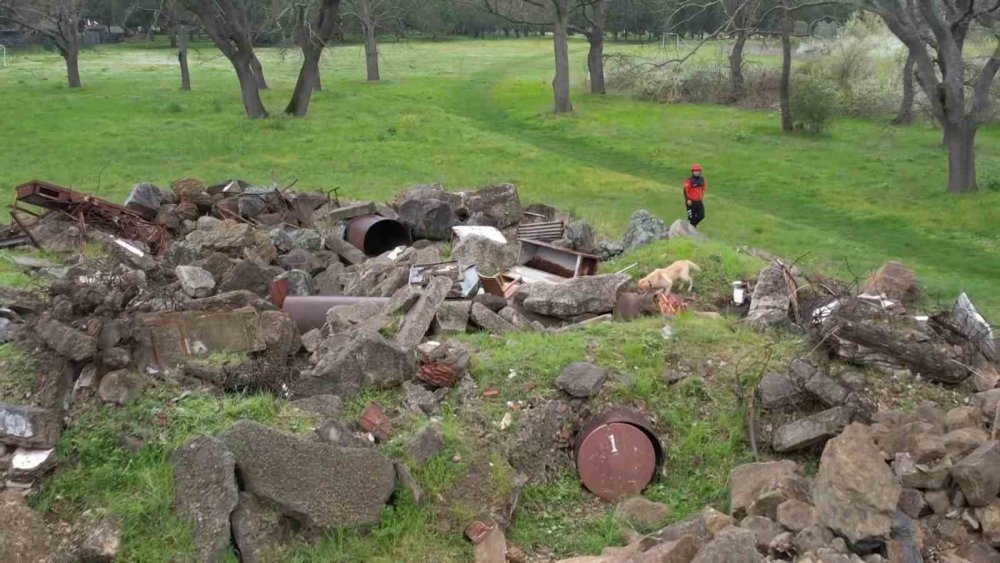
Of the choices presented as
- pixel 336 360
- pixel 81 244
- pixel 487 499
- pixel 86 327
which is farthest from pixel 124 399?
pixel 81 244

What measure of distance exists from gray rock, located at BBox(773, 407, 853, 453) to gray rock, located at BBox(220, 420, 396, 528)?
127 inches

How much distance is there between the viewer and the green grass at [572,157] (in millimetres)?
15703

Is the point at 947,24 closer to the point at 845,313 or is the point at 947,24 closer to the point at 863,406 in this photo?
the point at 845,313

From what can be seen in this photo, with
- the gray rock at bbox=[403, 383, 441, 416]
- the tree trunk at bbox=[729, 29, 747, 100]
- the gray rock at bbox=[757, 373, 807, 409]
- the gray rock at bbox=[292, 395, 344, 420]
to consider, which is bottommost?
the gray rock at bbox=[757, 373, 807, 409]

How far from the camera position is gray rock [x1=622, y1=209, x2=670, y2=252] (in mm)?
12312

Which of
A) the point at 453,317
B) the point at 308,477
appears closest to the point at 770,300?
the point at 453,317

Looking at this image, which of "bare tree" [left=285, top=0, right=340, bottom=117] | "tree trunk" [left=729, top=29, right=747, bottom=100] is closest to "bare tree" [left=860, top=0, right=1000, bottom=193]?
"tree trunk" [left=729, top=29, right=747, bottom=100]

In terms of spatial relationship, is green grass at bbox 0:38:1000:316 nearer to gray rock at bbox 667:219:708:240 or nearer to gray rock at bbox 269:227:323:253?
gray rock at bbox 667:219:708:240

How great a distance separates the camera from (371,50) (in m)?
40.1

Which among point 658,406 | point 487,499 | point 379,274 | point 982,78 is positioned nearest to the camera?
point 487,499

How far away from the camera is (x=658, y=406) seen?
746 centimetres

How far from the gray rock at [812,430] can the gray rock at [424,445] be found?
9.11 ft

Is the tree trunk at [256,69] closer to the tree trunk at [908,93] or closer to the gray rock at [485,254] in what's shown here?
the gray rock at [485,254]

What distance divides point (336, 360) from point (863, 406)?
4354 mm
